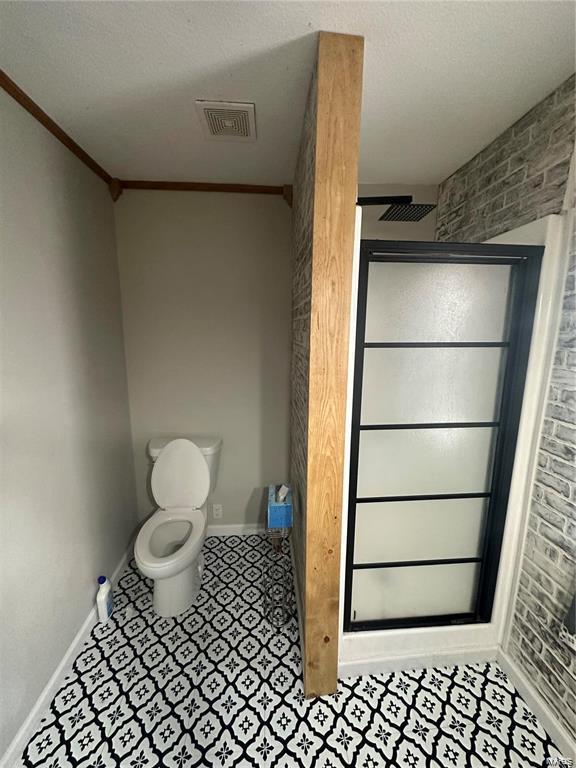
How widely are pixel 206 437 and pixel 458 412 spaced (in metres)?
1.64

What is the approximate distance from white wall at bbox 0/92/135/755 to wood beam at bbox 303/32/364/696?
1.13 meters

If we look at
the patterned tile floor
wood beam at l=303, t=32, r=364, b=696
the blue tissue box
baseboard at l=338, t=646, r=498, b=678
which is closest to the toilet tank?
the blue tissue box

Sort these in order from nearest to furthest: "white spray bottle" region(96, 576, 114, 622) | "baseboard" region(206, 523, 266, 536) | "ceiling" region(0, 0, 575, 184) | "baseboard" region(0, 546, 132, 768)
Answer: "ceiling" region(0, 0, 575, 184), "baseboard" region(0, 546, 132, 768), "white spray bottle" region(96, 576, 114, 622), "baseboard" region(206, 523, 266, 536)

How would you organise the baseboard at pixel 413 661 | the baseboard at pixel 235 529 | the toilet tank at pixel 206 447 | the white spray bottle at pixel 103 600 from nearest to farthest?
the baseboard at pixel 413 661
the white spray bottle at pixel 103 600
the toilet tank at pixel 206 447
the baseboard at pixel 235 529

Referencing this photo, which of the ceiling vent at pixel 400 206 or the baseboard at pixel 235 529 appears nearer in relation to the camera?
the ceiling vent at pixel 400 206

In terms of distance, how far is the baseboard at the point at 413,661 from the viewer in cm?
153

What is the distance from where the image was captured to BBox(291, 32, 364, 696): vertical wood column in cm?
107

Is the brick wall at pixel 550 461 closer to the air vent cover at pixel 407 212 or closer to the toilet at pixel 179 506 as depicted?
the air vent cover at pixel 407 212

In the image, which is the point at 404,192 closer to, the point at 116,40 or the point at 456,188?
the point at 456,188

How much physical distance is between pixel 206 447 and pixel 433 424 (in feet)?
4.76

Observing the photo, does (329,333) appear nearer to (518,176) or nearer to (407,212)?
(518,176)

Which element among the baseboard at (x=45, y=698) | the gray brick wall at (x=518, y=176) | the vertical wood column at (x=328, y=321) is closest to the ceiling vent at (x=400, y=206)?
the gray brick wall at (x=518, y=176)

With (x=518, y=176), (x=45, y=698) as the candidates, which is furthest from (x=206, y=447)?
(x=518, y=176)

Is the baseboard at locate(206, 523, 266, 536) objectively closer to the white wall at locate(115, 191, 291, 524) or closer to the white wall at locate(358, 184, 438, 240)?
the white wall at locate(115, 191, 291, 524)
